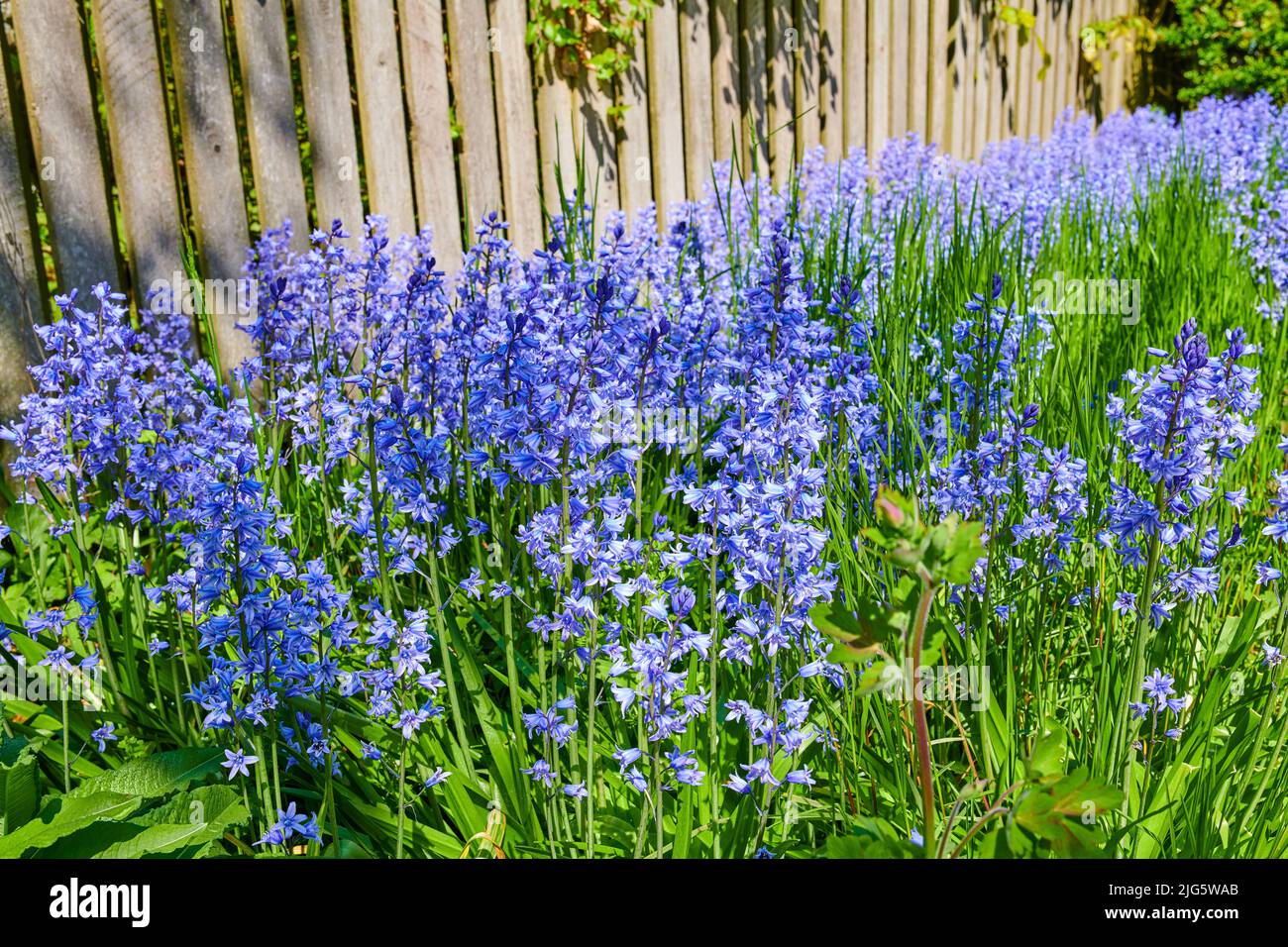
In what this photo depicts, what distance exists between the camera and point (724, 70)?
5.89 m

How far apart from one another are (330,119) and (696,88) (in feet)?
7.51

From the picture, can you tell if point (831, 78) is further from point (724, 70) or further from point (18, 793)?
point (18, 793)

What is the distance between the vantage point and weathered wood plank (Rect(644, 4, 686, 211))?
17.6 feet

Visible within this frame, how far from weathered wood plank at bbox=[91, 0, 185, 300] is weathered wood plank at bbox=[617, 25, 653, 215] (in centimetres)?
231

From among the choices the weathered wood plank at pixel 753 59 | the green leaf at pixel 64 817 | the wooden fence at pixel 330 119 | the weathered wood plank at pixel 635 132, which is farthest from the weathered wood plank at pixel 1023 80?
the green leaf at pixel 64 817

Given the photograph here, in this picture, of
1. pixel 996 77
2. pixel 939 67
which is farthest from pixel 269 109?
pixel 996 77

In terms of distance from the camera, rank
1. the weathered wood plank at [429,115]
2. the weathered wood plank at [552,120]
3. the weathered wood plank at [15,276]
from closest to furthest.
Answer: the weathered wood plank at [15,276] < the weathered wood plank at [429,115] < the weathered wood plank at [552,120]

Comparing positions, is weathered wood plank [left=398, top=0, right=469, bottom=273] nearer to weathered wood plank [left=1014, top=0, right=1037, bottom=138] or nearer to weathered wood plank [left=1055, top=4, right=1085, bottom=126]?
weathered wood plank [left=1014, top=0, right=1037, bottom=138]

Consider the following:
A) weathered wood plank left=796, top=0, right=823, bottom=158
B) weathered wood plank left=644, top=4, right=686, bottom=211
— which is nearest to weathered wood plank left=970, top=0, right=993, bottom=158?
weathered wood plank left=796, top=0, right=823, bottom=158

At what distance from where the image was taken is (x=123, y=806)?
5.62ft

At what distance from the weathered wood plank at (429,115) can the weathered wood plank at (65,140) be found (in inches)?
47.3

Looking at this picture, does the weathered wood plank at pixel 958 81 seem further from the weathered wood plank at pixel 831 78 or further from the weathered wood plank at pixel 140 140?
the weathered wood plank at pixel 140 140

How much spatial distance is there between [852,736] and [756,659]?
10.6 inches

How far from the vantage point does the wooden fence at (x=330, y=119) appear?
131 inches
